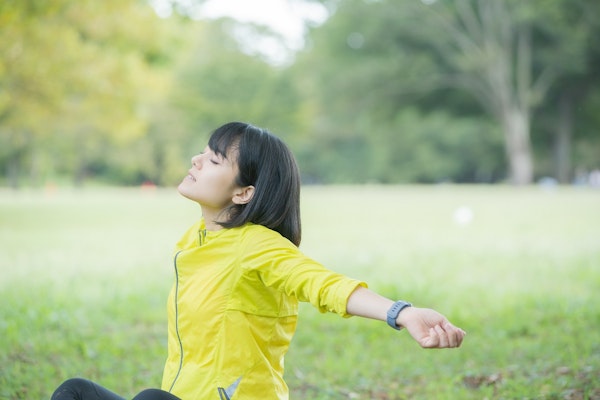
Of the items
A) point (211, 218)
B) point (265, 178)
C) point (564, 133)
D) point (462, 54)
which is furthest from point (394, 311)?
point (564, 133)

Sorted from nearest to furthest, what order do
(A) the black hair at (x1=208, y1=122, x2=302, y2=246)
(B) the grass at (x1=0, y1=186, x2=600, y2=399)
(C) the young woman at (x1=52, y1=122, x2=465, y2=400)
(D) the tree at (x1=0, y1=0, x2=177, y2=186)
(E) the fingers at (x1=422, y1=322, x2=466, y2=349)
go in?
1. (E) the fingers at (x1=422, y1=322, x2=466, y2=349)
2. (C) the young woman at (x1=52, y1=122, x2=465, y2=400)
3. (A) the black hair at (x1=208, y1=122, x2=302, y2=246)
4. (B) the grass at (x1=0, y1=186, x2=600, y2=399)
5. (D) the tree at (x1=0, y1=0, x2=177, y2=186)

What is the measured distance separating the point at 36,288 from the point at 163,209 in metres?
12.3

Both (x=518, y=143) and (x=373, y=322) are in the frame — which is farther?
(x=518, y=143)

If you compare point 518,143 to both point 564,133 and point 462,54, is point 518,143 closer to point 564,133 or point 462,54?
point 462,54

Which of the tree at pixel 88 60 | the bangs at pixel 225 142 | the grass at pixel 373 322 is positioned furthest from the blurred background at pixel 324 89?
the bangs at pixel 225 142

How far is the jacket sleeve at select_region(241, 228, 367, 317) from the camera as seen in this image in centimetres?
205

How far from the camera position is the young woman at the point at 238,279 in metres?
2.29

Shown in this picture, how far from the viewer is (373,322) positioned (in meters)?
5.59

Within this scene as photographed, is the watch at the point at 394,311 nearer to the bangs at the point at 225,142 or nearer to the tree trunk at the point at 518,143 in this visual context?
the bangs at the point at 225,142

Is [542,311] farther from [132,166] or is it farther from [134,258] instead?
[132,166]

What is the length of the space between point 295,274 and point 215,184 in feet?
1.74

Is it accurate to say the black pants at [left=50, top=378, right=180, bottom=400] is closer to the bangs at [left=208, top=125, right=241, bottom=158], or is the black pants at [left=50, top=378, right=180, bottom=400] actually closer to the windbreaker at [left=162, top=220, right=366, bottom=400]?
the windbreaker at [left=162, top=220, right=366, bottom=400]

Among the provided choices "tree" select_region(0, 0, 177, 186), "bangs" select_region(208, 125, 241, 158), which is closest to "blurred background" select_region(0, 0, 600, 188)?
"tree" select_region(0, 0, 177, 186)

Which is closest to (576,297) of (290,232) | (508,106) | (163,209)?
(290,232)
